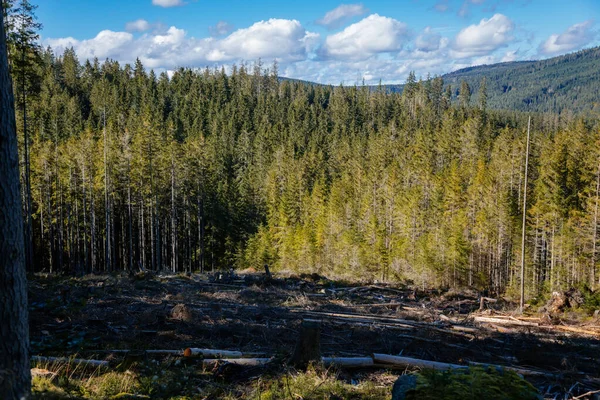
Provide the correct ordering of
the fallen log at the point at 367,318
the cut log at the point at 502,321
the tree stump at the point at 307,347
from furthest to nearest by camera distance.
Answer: the cut log at the point at 502,321 < the fallen log at the point at 367,318 < the tree stump at the point at 307,347

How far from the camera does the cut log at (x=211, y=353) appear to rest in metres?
7.43

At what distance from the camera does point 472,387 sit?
3.69m

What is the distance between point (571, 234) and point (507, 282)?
34.1 ft

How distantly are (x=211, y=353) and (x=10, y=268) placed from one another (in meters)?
4.27

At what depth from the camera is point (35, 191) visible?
139ft

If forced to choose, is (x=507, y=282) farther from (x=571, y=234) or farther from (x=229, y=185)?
(x=229, y=185)

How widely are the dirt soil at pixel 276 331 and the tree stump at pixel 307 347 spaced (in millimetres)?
482

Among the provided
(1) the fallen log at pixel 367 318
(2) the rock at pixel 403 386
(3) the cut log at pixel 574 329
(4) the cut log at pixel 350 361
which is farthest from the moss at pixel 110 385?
(3) the cut log at pixel 574 329

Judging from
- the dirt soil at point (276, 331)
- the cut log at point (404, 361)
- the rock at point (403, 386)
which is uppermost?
the rock at point (403, 386)

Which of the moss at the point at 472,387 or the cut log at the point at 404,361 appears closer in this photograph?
the moss at the point at 472,387

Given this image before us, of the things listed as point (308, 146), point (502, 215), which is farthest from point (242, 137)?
point (502, 215)

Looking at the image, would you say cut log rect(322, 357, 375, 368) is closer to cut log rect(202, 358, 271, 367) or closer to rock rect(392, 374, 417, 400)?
cut log rect(202, 358, 271, 367)

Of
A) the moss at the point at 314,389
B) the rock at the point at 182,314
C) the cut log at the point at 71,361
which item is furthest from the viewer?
the rock at the point at 182,314

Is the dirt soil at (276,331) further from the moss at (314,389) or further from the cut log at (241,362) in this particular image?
the moss at (314,389)
